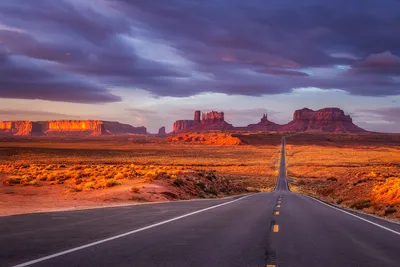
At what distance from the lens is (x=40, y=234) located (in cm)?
1034

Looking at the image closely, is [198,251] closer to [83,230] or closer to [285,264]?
[285,264]

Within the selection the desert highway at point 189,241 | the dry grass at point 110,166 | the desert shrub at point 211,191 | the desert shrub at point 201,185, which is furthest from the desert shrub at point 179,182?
the desert highway at point 189,241

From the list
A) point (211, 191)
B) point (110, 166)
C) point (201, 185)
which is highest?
point (201, 185)

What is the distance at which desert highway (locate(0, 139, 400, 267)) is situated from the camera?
765cm

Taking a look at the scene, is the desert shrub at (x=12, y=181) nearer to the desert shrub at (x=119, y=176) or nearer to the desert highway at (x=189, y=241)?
the desert shrub at (x=119, y=176)

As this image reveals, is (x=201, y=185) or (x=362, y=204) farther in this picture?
(x=201, y=185)

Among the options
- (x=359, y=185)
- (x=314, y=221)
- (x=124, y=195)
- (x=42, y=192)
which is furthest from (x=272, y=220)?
(x=359, y=185)

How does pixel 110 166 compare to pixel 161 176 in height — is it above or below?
below

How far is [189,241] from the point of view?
386 inches

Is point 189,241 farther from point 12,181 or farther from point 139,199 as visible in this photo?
point 12,181

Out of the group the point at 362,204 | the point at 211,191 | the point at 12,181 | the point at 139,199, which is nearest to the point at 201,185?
the point at 211,191

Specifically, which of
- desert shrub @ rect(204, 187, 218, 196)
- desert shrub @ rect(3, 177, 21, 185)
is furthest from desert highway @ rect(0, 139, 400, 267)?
desert shrub @ rect(204, 187, 218, 196)

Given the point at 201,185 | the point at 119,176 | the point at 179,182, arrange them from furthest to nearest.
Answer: the point at 119,176
the point at 201,185
the point at 179,182

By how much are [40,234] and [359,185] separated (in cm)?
2995
